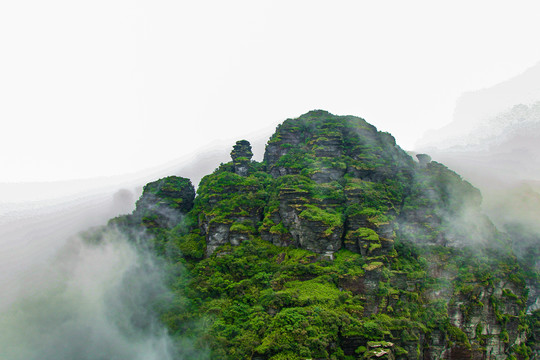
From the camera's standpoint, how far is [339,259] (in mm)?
44438

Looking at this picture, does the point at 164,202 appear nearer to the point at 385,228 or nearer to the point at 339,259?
the point at 339,259

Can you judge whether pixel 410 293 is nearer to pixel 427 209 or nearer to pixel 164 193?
pixel 427 209

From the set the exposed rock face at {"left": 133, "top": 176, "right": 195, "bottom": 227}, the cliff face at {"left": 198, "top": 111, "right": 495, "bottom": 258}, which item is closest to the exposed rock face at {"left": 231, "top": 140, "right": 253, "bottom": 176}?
the cliff face at {"left": 198, "top": 111, "right": 495, "bottom": 258}

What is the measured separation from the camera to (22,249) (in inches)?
1017

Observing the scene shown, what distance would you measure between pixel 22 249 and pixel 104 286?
14.8 meters

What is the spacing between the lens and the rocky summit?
34.0 metres

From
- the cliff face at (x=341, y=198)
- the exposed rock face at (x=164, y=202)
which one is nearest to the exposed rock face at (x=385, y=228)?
the cliff face at (x=341, y=198)

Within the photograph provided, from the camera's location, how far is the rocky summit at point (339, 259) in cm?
3397

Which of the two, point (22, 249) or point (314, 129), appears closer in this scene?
point (22, 249)

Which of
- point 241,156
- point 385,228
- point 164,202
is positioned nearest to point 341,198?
point 385,228

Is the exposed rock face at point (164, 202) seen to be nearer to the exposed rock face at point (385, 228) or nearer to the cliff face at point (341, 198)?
the exposed rock face at point (385, 228)

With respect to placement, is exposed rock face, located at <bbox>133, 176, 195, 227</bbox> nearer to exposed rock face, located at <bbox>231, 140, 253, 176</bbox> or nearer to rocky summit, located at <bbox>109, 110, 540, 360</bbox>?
rocky summit, located at <bbox>109, 110, 540, 360</bbox>

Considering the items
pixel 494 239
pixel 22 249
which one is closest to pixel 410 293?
pixel 494 239

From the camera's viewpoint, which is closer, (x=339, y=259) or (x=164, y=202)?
(x=339, y=259)
